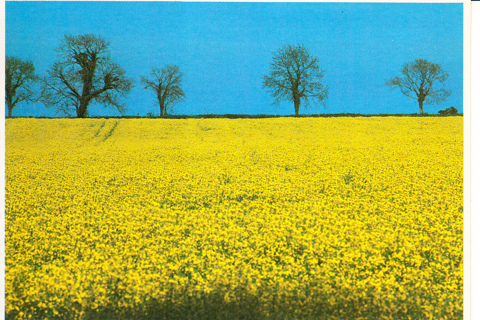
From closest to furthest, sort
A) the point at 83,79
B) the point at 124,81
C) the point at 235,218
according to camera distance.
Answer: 1. the point at 235,218
2. the point at 124,81
3. the point at 83,79

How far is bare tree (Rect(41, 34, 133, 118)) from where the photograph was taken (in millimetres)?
4449

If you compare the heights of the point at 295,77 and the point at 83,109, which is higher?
the point at 295,77

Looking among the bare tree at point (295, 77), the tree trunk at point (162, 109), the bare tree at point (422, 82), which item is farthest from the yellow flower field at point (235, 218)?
the bare tree at point (295, 77)

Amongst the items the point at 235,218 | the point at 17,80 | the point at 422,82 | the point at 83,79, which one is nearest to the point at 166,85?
the point at 83,79

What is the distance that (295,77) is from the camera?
15.1ft

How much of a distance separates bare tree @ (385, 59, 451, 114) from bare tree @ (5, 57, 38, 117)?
12.6 ft

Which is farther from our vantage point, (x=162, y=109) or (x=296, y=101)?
(x=296, y=101)

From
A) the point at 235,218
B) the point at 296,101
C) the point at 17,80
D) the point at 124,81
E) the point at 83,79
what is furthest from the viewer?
the point at 296,101

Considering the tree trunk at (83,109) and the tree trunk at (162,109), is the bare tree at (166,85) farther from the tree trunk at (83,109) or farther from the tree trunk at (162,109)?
the tree trunk at (83,109)

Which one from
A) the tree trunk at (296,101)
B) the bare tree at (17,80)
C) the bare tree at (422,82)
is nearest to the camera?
the bare tree at (17,80)

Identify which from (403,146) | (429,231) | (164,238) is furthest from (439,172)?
(164,238)

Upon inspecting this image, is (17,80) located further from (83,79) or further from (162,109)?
(162,109)

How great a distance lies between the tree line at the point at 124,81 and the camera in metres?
4.41

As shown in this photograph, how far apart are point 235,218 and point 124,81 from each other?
1.90 m
